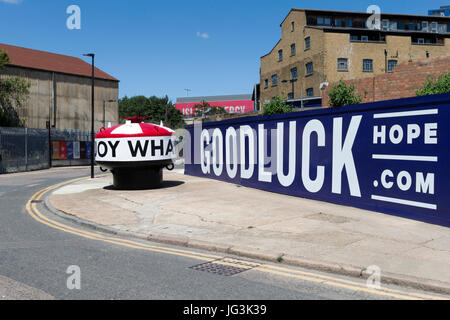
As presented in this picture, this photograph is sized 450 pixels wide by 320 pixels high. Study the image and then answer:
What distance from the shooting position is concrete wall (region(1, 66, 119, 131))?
47562 mm

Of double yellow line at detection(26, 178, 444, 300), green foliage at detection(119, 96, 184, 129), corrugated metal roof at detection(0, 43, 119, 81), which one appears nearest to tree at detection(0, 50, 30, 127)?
corrugated metal roof at detection(0, 43, 119, 81)

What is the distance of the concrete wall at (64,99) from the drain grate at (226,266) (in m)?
47.2

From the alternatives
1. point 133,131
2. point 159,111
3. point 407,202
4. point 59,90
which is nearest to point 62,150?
point 59,90

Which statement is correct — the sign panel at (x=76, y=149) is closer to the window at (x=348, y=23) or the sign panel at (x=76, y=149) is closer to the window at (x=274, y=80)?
the window at (x=274, y=80)

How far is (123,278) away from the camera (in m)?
5.99

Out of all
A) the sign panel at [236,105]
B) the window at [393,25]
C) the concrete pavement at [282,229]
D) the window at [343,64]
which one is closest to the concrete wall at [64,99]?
the window at [343,64]

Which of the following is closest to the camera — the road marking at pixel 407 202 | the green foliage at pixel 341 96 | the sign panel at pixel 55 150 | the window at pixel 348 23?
the road marking at pixel 407 202

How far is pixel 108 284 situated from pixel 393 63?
54151mm

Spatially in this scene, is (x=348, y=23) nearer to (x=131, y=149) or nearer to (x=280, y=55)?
(x=280, y=55)

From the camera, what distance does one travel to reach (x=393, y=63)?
171 feet

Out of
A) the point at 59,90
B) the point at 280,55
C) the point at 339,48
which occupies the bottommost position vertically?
the point at 59,90

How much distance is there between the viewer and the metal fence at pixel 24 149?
1140 inches

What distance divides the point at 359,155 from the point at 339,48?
1674 inches
